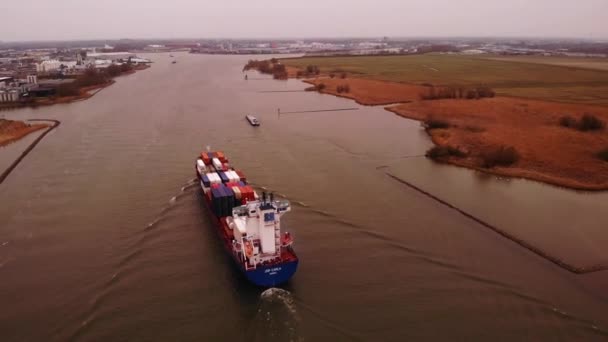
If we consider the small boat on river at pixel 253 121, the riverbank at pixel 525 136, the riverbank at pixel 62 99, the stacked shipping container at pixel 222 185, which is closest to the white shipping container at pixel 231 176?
the stacked shipping container at pixel 222 185

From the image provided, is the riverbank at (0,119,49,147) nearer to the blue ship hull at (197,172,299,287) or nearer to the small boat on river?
the small boat on river

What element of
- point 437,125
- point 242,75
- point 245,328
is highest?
point 242,75

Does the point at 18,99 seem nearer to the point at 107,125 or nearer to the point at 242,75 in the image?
the point at 107,125

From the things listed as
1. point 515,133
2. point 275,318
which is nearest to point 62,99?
point 275,318

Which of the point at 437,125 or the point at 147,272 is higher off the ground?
the point at 437,125

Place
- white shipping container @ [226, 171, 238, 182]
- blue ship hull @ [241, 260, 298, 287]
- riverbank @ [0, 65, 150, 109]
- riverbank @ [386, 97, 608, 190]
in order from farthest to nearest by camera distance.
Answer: riverbank @ [0, 65, 150, 109] < riverbank @ [386, 97, 608, 190] < white shipping container @ [226, 171, 238, 182] < blue ship hull @ [241, 260, 298, 287]

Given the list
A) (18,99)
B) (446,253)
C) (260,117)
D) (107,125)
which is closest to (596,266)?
(446,253)

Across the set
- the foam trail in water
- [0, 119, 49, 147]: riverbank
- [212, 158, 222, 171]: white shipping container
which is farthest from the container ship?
[0, 119, 49, 147]: riverbank
